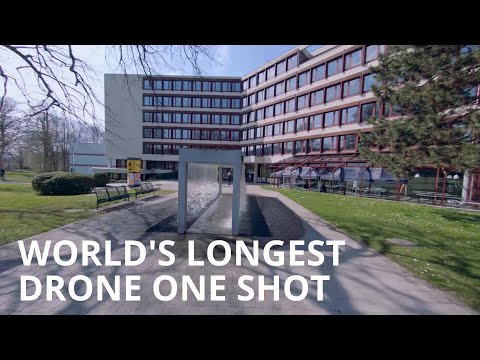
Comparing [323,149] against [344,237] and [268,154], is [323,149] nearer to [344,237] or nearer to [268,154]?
[268,154]

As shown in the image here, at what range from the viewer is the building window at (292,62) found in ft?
105

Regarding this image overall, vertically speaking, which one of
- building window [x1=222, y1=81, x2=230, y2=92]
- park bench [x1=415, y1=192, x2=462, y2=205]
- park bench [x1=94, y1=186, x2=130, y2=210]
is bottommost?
park bench [x1=415, y1=192, x2=462, y2=205]

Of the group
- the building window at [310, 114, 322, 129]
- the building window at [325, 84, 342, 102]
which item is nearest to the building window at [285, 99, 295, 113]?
the building window at [310, 114, 322, 129]

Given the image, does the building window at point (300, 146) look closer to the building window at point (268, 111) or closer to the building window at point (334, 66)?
the building window at point (268, 111)

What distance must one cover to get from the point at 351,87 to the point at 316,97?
4.63 m

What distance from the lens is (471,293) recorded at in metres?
3.98

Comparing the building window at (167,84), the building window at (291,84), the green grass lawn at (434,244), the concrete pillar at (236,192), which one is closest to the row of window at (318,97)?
the building window at (291,84)

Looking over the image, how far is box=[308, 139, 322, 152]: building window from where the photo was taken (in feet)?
95.3

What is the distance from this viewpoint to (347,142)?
25875 mm

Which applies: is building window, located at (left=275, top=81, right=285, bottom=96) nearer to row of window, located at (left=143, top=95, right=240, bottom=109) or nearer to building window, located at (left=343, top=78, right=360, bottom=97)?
row of window, located at (left=143, top=95, right=240, bottom=109)

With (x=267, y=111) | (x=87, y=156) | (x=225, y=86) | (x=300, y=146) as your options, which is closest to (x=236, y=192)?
(x=300, y=146)

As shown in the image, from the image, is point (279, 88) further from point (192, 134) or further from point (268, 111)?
point (192, 134)
